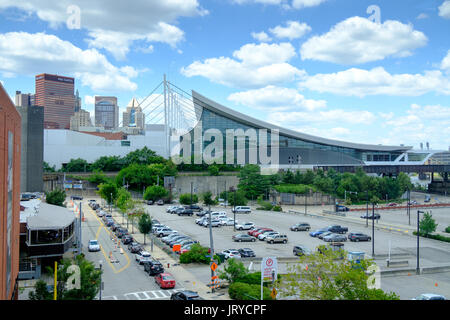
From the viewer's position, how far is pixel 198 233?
1261 inches

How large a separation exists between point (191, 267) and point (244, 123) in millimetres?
59119

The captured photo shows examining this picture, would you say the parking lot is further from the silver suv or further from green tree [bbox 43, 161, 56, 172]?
green tree [bbox 43, 161, 56, 172]

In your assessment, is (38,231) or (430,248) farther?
(430,248)

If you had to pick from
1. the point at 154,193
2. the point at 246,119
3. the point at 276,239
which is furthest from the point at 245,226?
the point at 246,119

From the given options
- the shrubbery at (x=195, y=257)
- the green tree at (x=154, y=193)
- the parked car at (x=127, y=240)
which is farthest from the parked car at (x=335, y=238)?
the green tree at (x=154, y=193)

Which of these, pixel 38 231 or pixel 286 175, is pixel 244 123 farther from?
pixel 38 231

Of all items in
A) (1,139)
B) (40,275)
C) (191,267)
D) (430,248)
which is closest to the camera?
(1,139)

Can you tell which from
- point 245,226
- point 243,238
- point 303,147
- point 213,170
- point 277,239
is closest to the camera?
point 277,239

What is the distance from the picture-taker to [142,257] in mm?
22719

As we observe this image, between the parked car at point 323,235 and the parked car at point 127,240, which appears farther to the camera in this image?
the parked car at point 323,235

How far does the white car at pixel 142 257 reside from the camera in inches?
872

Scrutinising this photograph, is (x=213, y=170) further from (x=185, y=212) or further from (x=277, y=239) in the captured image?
(x=277, y=239)

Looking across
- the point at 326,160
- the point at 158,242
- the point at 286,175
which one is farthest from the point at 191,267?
the point at 326,160

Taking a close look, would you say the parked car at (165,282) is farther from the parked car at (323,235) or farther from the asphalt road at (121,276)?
the parked car at (323,235)
